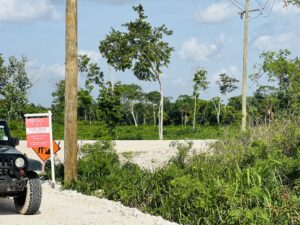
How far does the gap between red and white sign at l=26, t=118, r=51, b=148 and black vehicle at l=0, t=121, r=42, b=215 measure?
3523 millimetres

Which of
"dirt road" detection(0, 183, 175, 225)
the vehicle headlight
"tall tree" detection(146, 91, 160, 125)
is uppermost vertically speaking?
"tall tree" detection(146, 91, 160, 125)

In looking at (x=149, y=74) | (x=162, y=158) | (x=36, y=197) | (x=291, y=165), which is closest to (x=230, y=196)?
(x=291, y=165)

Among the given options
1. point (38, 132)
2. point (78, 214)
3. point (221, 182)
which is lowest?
point (78, 214)

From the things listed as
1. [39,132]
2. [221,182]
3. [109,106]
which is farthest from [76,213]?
[109,106]

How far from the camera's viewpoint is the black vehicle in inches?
378

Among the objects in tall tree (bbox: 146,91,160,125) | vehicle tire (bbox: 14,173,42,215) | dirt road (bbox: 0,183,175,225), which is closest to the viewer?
dirt road (bbox: 0,183,175,225)

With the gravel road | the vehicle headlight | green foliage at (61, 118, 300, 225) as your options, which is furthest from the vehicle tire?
green foliage at (61, 118, 300, 225)

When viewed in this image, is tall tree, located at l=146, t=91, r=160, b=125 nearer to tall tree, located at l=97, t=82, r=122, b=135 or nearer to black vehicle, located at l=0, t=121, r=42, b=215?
tall tree, located at l=97, t=82, r=122, b=135

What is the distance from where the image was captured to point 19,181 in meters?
9.66

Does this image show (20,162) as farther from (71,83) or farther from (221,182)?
(71,83)

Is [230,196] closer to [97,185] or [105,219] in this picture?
[105,219]

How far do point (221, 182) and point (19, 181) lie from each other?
3476 millimetres

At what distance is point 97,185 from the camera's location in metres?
13.5

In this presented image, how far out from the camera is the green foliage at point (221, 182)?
31.2ft
